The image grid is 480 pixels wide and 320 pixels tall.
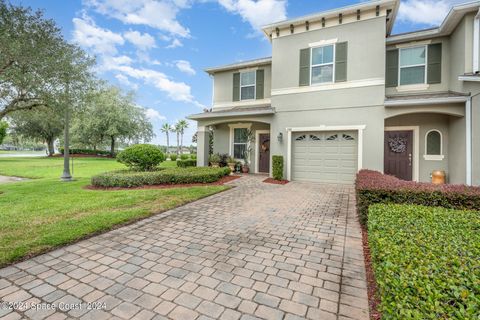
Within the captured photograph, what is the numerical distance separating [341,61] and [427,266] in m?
9.62

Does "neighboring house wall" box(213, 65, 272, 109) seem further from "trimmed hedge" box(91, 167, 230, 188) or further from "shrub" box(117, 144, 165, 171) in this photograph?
"trimmed hedge" box(91, 167, 230, 188)

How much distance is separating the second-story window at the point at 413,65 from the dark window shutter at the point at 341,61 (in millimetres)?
2374

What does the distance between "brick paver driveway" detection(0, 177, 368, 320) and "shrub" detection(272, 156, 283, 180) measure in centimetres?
529

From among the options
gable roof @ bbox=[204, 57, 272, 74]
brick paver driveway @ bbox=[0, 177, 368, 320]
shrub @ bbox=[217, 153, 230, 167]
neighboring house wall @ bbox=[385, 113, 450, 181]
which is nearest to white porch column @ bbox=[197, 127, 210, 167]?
shrub @ bbox=[217, 153, 230, 167]

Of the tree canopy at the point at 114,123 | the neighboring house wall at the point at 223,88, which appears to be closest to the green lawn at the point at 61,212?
the neighboring house wall at the point at 223,88

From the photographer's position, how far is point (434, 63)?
9.36 meters

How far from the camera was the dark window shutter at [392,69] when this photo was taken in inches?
390

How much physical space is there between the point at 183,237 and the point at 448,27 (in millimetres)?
11539

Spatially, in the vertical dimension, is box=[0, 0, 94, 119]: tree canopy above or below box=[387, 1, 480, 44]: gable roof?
below

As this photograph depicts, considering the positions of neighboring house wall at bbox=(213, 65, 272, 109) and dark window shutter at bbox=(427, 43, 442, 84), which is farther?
neighboring house wall at bbox=(213, 65, 272, 109)

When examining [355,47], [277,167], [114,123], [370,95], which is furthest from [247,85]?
[114,123]

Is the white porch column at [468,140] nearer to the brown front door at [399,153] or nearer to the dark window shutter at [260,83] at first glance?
the brown front door at [399,153]

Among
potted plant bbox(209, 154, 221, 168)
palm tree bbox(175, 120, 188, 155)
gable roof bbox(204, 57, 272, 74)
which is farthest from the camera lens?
palm tree bbox(175, 120, 188, 155)

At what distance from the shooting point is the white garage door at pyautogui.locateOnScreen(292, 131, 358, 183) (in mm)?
9820
